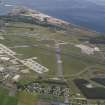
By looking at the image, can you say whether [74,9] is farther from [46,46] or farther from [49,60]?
[49,60]

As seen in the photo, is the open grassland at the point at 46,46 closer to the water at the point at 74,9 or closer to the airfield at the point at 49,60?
the airfield at the point at 49,60

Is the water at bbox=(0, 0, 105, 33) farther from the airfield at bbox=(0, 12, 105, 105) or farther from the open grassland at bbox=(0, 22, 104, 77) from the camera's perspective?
the open grassland at bbox=(0, 22, 104, 77)

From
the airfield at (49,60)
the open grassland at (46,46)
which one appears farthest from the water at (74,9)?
the open grassland at (46,46)

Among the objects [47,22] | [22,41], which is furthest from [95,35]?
[22,41]

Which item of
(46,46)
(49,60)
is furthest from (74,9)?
(49,60)

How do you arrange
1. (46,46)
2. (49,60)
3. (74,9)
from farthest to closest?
(74,9) < (46,46) < (49,60)

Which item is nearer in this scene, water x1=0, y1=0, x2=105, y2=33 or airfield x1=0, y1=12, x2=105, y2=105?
airfield x1=0, y1=12, x2=105, y2=105

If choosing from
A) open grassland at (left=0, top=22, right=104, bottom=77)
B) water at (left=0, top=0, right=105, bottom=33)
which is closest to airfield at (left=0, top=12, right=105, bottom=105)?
open grassland at (left=0, top=22, right=104, bottom=77)

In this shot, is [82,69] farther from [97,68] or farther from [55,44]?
[55,44]
